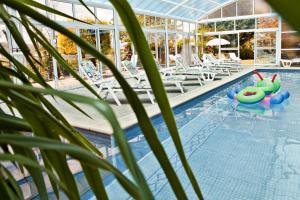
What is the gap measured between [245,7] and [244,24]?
3.50ft

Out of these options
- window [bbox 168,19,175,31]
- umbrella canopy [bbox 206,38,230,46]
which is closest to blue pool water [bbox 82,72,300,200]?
window [bbox 168,19,175,31]

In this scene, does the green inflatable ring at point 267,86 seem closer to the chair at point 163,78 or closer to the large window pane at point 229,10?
the chair at point 163,78

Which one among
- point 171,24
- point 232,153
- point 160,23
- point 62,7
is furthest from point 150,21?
point 232,153

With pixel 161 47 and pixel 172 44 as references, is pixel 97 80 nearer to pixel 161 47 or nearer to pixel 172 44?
pixel 161 47

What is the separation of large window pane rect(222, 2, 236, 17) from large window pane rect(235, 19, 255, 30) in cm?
63

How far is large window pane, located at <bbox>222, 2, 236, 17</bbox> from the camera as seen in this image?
21.6 m

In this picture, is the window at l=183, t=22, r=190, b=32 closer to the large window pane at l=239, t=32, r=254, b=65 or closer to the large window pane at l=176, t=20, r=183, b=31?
the large window pane at l=176, t=20, r=183, b=31

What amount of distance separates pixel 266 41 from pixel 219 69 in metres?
6.42

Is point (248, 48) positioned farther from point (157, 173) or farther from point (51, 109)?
point (51, 109)

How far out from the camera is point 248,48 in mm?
21484

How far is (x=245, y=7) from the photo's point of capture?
21.2 metres

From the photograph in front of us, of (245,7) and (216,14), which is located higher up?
(245,7)

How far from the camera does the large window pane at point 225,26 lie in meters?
21.8

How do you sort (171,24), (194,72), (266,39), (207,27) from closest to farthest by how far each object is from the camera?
(194,72) → (171,24) → (266,39) → (207,27)
